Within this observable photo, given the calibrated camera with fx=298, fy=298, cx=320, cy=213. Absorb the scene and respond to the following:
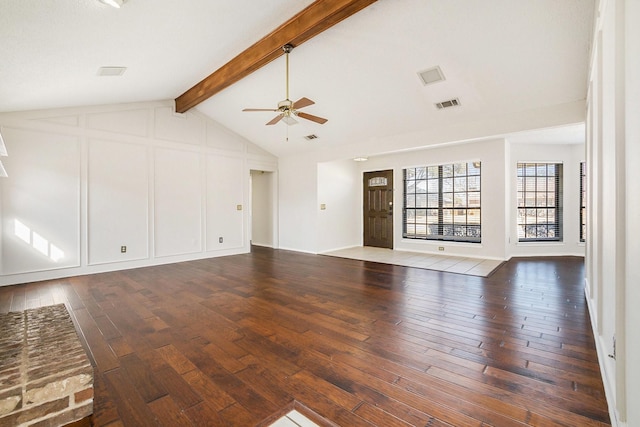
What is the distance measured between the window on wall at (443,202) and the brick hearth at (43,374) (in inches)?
265

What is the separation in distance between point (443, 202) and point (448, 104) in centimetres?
292

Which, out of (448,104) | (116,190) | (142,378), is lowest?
(142,378)

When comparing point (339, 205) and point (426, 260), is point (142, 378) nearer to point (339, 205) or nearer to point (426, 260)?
point (426, 260)

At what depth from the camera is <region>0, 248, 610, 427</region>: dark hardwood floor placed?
167 cm

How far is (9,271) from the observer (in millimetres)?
4547

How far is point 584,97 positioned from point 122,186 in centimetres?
768

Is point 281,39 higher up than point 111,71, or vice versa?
point 281,39

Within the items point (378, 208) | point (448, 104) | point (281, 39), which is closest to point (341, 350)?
point (281, 39)

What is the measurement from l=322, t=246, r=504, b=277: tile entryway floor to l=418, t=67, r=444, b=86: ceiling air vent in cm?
309

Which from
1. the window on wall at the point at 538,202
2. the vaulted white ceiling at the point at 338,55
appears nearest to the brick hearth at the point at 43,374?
the vaulted white ceiling at the point at 338,55

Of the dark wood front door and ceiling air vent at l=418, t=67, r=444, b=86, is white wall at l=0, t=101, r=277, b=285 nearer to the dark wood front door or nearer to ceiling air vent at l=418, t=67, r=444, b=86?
the dark wood front door

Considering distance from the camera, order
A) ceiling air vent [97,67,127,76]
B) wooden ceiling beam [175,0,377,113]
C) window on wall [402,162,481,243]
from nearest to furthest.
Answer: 1. wooden ceiling beam [175,0,377,113]
2. ceiling air vent [97,67,127,76]
3. window on wall [402,162,481,243]

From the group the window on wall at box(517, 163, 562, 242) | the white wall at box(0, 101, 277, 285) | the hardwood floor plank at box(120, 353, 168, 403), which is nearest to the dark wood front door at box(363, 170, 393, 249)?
the window on wall at box(517, 163, 562, 242)

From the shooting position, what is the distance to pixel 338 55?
4.23 metres
